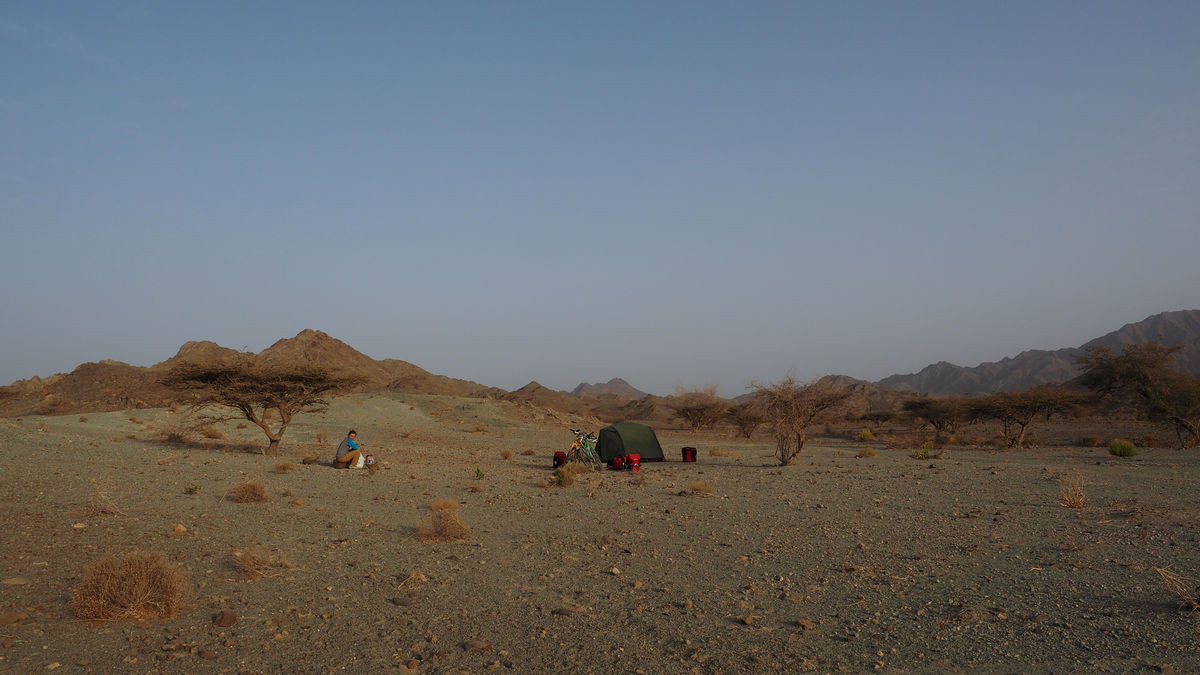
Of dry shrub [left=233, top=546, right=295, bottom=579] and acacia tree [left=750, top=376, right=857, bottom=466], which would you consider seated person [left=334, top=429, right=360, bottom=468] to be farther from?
acacia tree [left=750, top=376, right=857, bottom=466]

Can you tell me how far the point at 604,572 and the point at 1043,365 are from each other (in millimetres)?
179761

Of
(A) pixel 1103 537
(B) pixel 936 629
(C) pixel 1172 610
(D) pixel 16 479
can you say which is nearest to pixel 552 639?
(B) pixel 936 629

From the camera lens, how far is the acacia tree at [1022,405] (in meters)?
37.2

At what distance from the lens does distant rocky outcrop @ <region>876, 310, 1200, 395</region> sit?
140000mm

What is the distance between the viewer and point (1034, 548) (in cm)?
916

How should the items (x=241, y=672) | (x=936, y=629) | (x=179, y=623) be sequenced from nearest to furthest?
(x=241, y=672)
(x=936, y=629)
(x=179, y=623)

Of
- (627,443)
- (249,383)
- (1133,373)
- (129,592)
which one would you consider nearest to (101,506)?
(129,592)

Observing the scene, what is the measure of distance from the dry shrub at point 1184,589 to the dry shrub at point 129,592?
9391 millimetres

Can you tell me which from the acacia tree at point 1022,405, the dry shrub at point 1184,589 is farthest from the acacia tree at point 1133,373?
the dry shrub at point 1184,589

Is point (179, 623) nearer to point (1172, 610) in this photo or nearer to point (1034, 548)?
point (1172, 610)

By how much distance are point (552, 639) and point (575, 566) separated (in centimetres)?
268

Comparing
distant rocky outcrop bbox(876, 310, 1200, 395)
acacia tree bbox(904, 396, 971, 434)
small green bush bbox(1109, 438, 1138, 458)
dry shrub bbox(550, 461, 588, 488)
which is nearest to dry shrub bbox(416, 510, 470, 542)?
dry shrub bbox(550, 461, 588, 488)

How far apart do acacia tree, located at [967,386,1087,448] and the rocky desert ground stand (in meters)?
22.2

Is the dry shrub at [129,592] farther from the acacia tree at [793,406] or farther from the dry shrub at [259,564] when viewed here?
the acacia tree at [793,406]
